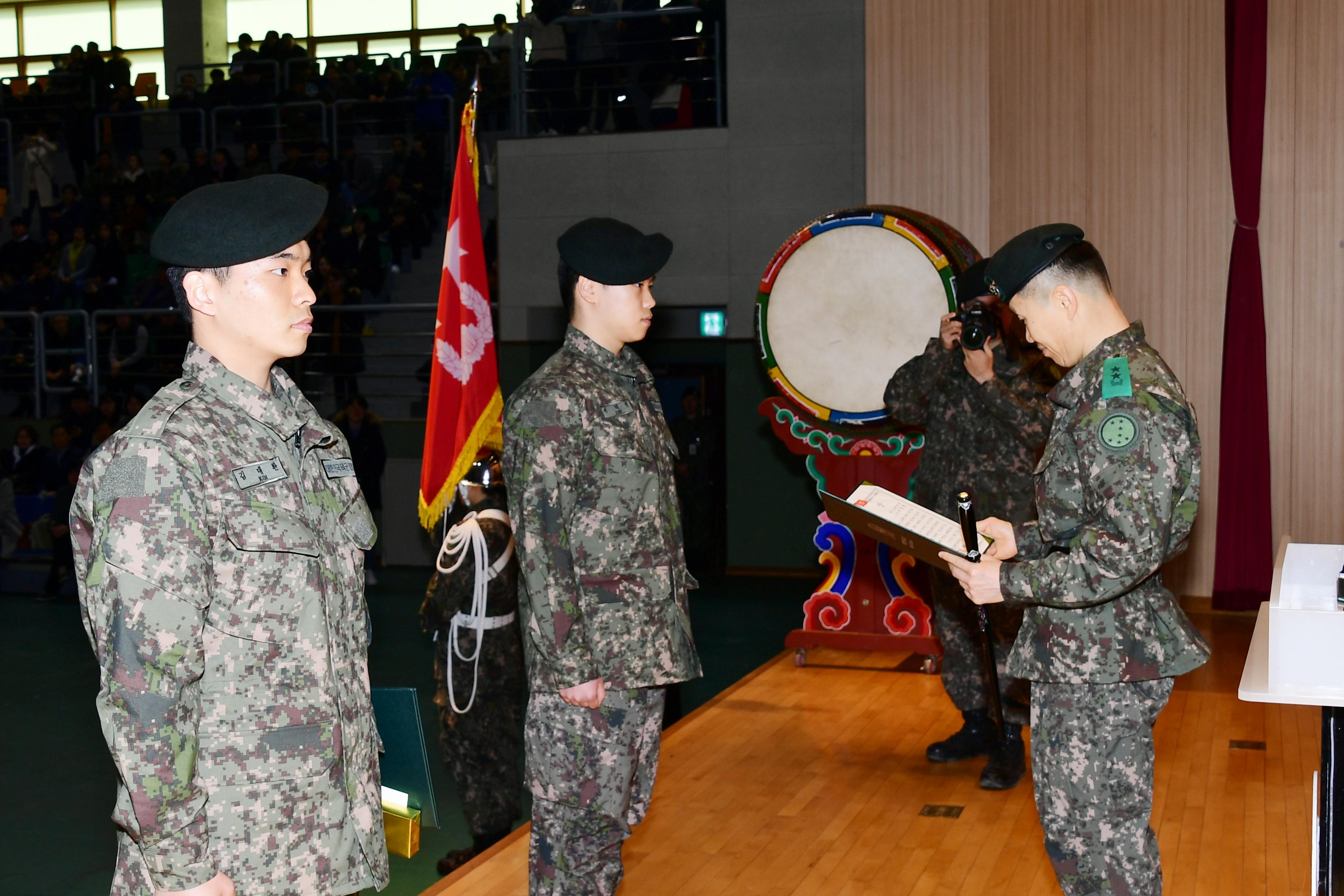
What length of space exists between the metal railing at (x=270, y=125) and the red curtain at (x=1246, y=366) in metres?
7.72

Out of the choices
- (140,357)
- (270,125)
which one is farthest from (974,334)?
(270,125)

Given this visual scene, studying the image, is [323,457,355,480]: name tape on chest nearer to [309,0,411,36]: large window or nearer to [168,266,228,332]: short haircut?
[168,266,228,332]: short haircut

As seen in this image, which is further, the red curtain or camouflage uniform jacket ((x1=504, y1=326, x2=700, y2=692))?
the red curtain

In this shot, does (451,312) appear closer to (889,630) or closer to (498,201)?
(889,630)

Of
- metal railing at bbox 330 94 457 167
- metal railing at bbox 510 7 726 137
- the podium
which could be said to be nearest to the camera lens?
the podium

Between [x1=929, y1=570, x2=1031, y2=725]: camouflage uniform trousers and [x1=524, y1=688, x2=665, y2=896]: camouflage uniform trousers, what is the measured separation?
1.79m

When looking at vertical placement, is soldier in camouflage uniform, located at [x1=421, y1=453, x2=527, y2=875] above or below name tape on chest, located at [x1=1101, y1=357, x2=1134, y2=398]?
below

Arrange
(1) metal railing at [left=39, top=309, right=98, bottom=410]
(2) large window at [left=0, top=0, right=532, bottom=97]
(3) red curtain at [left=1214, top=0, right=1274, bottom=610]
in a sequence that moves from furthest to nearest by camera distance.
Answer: (2) large window at [left=0, top=0, right=532, bottom=97] → (1) metal railing at [left=39, top=309, right=98, bottom=410] → (3) red curtain at [left=1214, top=0, right=1274, bottom=610]

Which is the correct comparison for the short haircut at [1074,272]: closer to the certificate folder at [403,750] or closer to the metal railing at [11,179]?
the certificate folder at [403,750]

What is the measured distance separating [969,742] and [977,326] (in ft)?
4.72

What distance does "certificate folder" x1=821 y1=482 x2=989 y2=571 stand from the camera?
2205 mm

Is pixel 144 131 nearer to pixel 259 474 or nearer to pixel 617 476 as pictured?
pixel 617 476

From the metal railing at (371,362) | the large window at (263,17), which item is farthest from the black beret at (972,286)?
the large window at (263,17)

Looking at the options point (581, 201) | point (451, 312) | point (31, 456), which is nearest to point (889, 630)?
point (451, 312)
